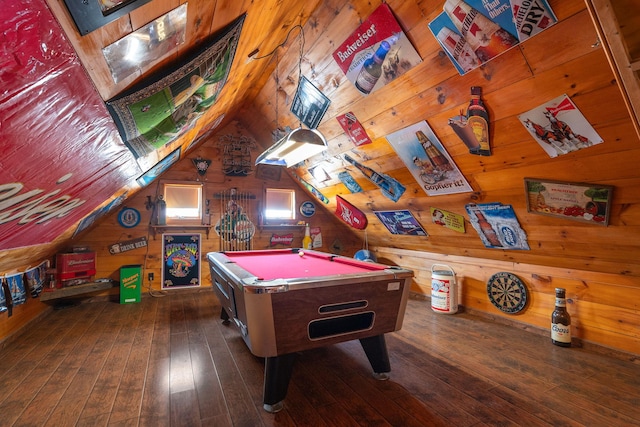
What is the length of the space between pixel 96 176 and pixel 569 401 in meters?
3.16

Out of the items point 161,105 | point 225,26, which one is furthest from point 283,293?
point 225,26

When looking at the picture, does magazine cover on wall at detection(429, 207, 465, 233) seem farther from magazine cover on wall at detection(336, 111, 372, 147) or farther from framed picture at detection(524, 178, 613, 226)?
magazine cover on wall at detection(336, 111, 372, 147)

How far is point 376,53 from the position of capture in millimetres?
2240

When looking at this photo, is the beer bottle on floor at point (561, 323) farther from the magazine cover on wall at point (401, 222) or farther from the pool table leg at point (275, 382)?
the pool table leg at point (275, 382)

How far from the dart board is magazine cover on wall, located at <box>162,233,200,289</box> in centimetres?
406

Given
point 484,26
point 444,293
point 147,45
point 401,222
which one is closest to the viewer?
point 147,45

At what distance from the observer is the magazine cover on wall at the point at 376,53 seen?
2.04m

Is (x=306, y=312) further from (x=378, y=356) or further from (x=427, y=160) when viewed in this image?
(x=427, y=160)

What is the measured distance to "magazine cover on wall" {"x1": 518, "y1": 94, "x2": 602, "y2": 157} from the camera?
1.76 m

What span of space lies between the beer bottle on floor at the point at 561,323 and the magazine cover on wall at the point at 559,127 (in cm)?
143

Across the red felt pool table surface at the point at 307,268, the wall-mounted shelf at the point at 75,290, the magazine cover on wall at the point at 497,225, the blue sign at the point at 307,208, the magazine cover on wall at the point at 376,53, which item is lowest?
the wall-mounted shelf at the point at 75,290

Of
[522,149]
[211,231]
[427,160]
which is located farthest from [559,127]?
[211,231]

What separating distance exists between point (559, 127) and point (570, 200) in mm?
654

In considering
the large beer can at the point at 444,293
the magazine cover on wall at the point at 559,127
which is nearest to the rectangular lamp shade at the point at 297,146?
the magazine cover on wall at the point at 559,127
